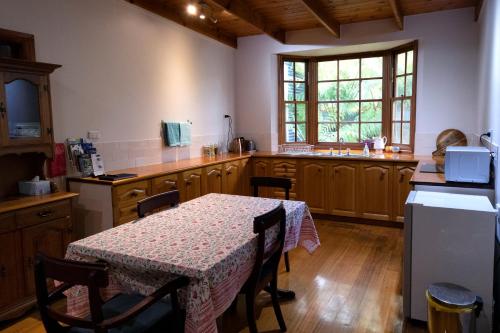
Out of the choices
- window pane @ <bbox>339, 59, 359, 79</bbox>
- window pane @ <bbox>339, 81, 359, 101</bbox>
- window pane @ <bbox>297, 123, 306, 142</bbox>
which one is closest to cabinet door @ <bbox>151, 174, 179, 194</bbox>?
window pane @ <bbox>297, 123, 306, 142</bbox>

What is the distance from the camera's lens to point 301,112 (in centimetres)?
558

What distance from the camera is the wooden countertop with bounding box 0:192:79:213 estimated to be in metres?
2.46

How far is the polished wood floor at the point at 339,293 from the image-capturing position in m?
2.43

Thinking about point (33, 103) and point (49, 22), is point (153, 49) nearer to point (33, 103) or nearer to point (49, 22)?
point (49, 22)

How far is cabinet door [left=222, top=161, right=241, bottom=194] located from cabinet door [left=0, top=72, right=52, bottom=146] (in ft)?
6.97

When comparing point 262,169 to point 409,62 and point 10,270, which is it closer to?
point 409,62

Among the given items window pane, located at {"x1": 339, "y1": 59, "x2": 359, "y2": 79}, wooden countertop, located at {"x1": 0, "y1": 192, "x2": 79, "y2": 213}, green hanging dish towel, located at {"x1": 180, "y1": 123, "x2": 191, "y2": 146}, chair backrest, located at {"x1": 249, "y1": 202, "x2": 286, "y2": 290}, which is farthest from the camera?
window pane, located at {"x1": 339, "y1": 59, "x2": 359, "y2": 79}

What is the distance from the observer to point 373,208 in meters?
4.51

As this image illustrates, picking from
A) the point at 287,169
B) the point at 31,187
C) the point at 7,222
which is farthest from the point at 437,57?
the point at 7,222

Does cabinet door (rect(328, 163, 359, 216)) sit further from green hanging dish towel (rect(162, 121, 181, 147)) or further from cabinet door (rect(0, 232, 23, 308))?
cabinet door (rect(0, 232, 23, 308))

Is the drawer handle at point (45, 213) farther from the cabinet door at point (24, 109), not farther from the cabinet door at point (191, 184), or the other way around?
the cabinet door at point (191, 184)

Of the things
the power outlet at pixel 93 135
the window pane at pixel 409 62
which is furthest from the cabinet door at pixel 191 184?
the window pane at pixel 409 62

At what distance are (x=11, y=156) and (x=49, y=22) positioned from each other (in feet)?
3.75

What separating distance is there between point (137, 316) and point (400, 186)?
347cm
